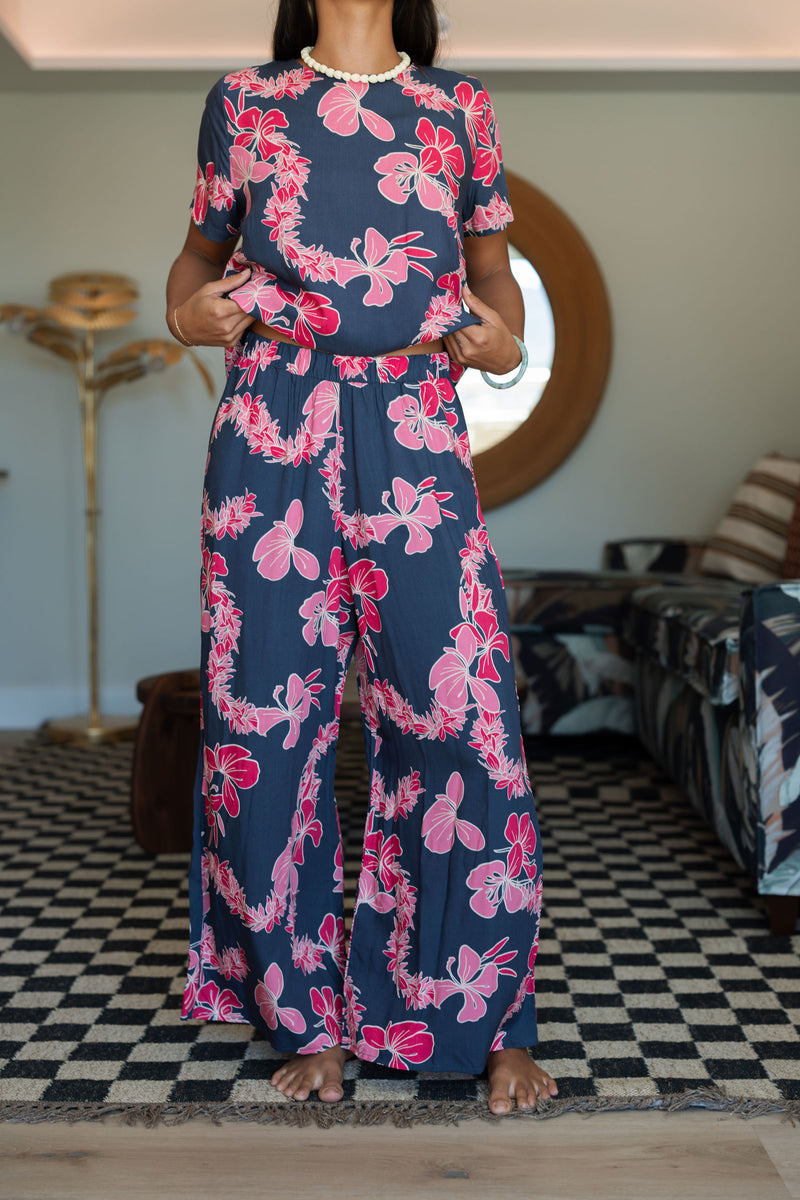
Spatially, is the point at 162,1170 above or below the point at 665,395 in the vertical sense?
below

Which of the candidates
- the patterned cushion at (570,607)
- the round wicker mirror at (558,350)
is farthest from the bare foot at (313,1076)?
the round wicker mirror at (558,350)

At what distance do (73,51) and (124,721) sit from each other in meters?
2.28

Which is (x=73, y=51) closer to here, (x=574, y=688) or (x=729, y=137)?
(x=729, y=137)

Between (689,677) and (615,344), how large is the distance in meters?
1.94

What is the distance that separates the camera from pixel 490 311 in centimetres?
141

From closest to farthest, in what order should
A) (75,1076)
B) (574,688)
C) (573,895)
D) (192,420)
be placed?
(75,1076) → (573,895) → (574,688) → (192,420)

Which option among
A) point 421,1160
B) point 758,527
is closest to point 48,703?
point 758,527

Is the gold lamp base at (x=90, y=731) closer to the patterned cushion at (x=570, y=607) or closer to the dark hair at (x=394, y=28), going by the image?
the patterned cushion at (x=570, y=607)

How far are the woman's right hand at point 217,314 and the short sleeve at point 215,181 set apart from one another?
0.09 m

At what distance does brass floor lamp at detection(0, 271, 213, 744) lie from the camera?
12.0 ft

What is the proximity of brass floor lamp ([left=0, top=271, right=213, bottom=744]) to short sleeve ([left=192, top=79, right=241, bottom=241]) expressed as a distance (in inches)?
84.1

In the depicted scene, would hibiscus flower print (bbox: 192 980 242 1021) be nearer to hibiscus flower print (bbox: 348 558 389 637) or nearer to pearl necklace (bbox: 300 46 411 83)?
hibiscus flower print (bbox: 348 558 389 637)

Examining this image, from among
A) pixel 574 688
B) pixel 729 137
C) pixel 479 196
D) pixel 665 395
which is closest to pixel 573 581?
pixel 574 688

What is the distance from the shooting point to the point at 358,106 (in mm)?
1314
